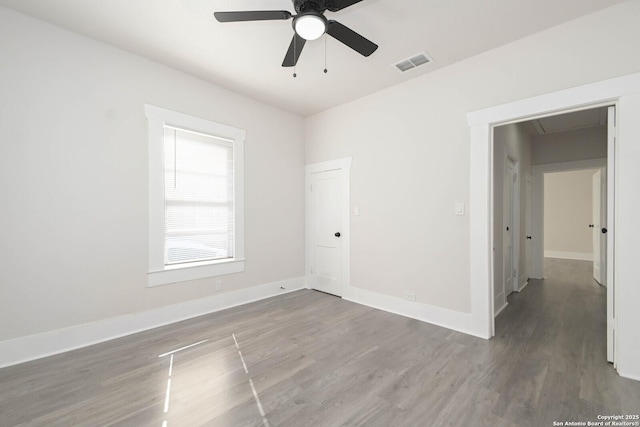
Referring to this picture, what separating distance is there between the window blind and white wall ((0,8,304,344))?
30 centimetres

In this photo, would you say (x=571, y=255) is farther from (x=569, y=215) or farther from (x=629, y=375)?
(x=629, y=375)

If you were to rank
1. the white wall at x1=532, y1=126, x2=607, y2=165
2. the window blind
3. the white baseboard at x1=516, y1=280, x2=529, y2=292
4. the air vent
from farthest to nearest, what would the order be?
the white wall at x1=532, y1=126, x2=607, y2=165 → the white baseboard at x1=516, y1=280, x2=529, y2=292 → the window blind → the air vent

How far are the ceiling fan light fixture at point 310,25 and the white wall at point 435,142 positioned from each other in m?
1.94

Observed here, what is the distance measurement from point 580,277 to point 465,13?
19.5 ft

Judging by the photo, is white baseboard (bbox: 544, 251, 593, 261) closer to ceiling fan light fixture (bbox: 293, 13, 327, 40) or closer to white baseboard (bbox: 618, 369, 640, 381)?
white baseboard (bbox: 618, 369, 640, 381)

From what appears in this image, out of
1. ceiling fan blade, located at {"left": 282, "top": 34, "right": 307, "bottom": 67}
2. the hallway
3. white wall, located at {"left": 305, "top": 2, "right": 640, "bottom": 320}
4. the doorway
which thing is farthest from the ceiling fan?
the doorway

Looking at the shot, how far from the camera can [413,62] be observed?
124 inches

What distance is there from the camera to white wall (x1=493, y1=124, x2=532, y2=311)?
365cm

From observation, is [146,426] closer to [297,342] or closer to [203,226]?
[297,342]

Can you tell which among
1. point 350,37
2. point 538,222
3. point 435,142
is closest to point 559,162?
point 538,222

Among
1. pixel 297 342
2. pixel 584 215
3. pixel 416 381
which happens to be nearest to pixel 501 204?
pixel 416 381

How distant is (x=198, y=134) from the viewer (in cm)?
366

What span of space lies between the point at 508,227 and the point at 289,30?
421 centimetres

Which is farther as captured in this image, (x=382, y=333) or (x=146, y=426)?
(x=382, y=333)
